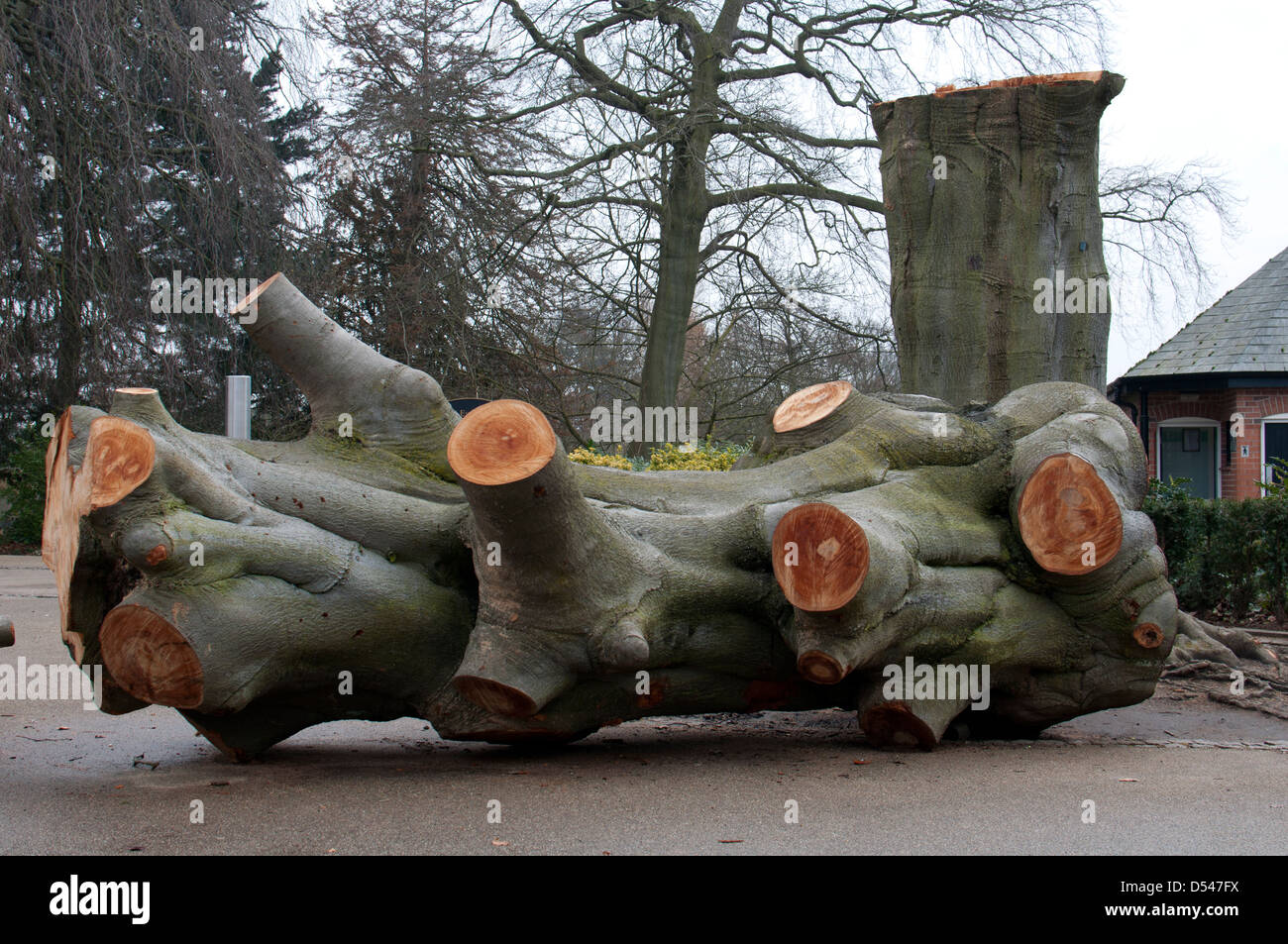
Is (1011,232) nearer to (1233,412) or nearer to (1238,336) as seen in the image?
(1233,412)

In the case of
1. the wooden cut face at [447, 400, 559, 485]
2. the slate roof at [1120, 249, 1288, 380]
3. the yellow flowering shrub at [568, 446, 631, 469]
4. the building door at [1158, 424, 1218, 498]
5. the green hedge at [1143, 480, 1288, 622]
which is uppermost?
the slate roof at [1120, 249, 1288, 380]

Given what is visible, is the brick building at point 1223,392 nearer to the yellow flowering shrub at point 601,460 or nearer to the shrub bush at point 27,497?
the yellow flowering shrub at point 601,460

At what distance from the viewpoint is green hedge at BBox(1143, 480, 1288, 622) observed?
976 cm

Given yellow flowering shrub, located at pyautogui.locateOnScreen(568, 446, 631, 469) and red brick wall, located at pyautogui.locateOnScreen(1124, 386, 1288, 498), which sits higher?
red brick wall, located at pyautogui.locateOnScreen(1124, 386, 1288, 498)

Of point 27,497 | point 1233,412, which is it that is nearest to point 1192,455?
point 1233,412

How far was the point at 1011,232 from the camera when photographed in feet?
23.7

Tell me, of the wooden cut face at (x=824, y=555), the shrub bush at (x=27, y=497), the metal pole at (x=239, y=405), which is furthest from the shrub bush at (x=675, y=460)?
the shrub bush at (x=27, y=497)

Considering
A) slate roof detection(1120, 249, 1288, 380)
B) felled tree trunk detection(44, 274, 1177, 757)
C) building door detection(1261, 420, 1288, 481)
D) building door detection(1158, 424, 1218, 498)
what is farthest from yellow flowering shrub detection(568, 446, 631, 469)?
building door detection(1261, 420, 1288, 481)

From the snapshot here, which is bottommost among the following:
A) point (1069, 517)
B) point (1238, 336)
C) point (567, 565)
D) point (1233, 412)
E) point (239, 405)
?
point (567, 565)

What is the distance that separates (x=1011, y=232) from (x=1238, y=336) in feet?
51.3

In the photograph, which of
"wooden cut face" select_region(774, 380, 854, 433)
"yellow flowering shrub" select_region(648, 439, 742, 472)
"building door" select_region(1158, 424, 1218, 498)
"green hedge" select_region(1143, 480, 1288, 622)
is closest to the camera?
"wooden cut face" select_region(774, 380, 854, 433)

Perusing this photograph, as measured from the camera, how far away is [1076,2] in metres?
14.8

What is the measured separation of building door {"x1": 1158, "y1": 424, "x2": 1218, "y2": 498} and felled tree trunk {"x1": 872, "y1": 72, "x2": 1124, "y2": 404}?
15438 millimetres

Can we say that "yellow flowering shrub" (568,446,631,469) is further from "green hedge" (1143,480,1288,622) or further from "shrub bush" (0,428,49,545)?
"shrub bush" (0,428,49,545)
